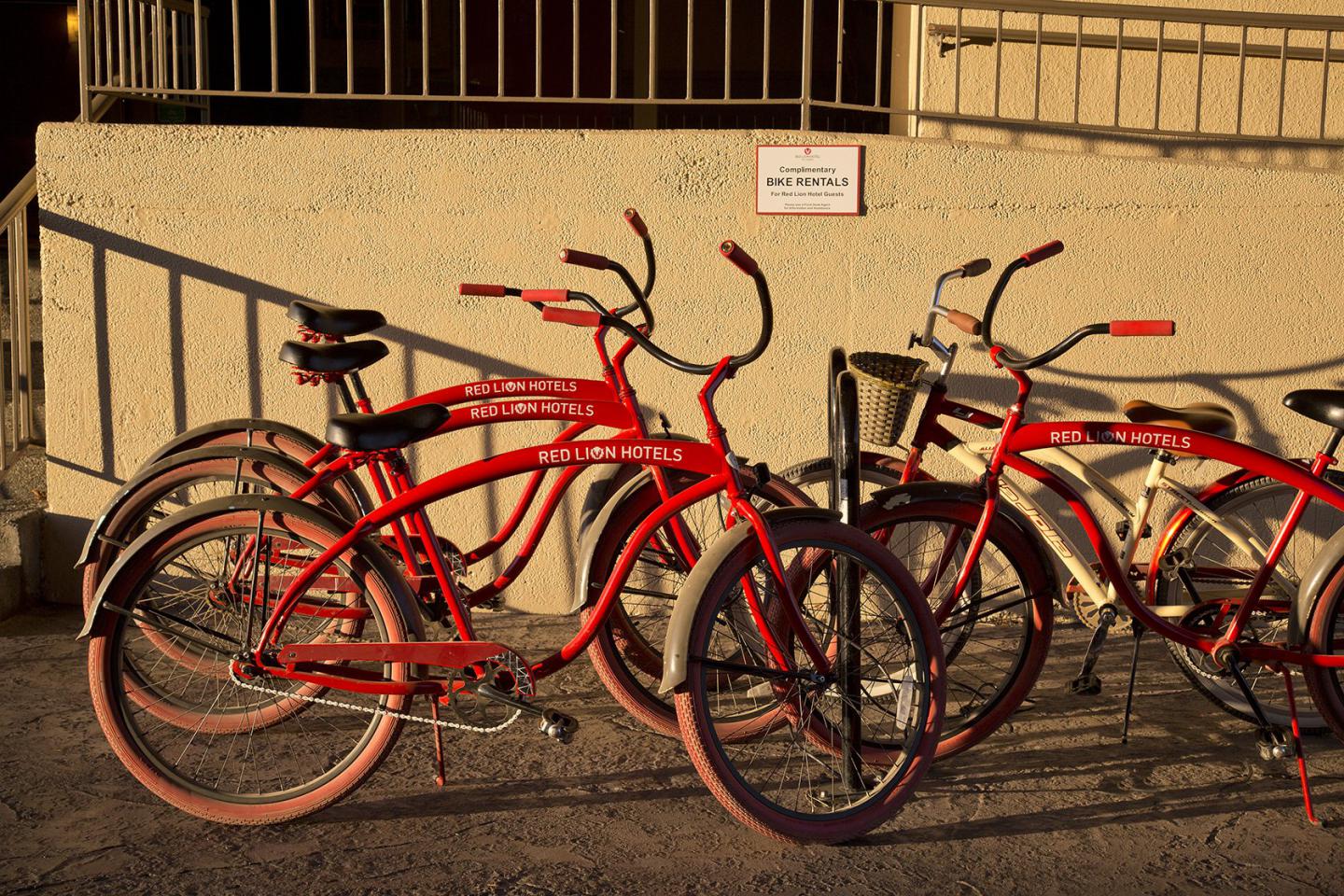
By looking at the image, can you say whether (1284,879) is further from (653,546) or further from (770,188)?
(770,188)

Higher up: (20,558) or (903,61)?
(903,61)

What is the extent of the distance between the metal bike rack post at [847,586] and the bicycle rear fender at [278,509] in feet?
3.65

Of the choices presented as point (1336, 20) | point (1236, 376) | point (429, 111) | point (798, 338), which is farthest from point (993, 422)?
point (429, 111)

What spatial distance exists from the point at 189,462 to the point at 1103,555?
2.77 meters

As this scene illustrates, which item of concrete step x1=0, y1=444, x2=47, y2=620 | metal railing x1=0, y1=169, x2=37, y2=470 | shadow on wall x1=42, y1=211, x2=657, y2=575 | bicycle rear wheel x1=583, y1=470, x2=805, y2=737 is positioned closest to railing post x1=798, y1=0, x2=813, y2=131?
shadow on wall x1=42, y1=211, x2=657, y2=575

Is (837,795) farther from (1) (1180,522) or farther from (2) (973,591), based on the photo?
(1) (1180,522)

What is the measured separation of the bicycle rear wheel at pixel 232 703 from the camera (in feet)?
13.0

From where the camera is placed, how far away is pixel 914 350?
5703 mm

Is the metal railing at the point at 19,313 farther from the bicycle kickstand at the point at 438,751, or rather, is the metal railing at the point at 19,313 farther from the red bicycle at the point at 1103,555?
the red bicycle at the point at 1103,555

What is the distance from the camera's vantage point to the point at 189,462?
473 cm

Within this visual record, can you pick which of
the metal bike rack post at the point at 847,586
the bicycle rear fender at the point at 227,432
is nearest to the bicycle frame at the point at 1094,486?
the metal bike rack post at the point at 847,586

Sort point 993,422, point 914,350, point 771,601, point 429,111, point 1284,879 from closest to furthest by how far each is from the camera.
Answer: point 1284,879 → point 771,601 → point 993,422 → point 914,350 → point 429,111

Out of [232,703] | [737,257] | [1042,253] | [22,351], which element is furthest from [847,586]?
[22,351]

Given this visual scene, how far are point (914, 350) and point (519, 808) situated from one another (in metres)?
2.44
